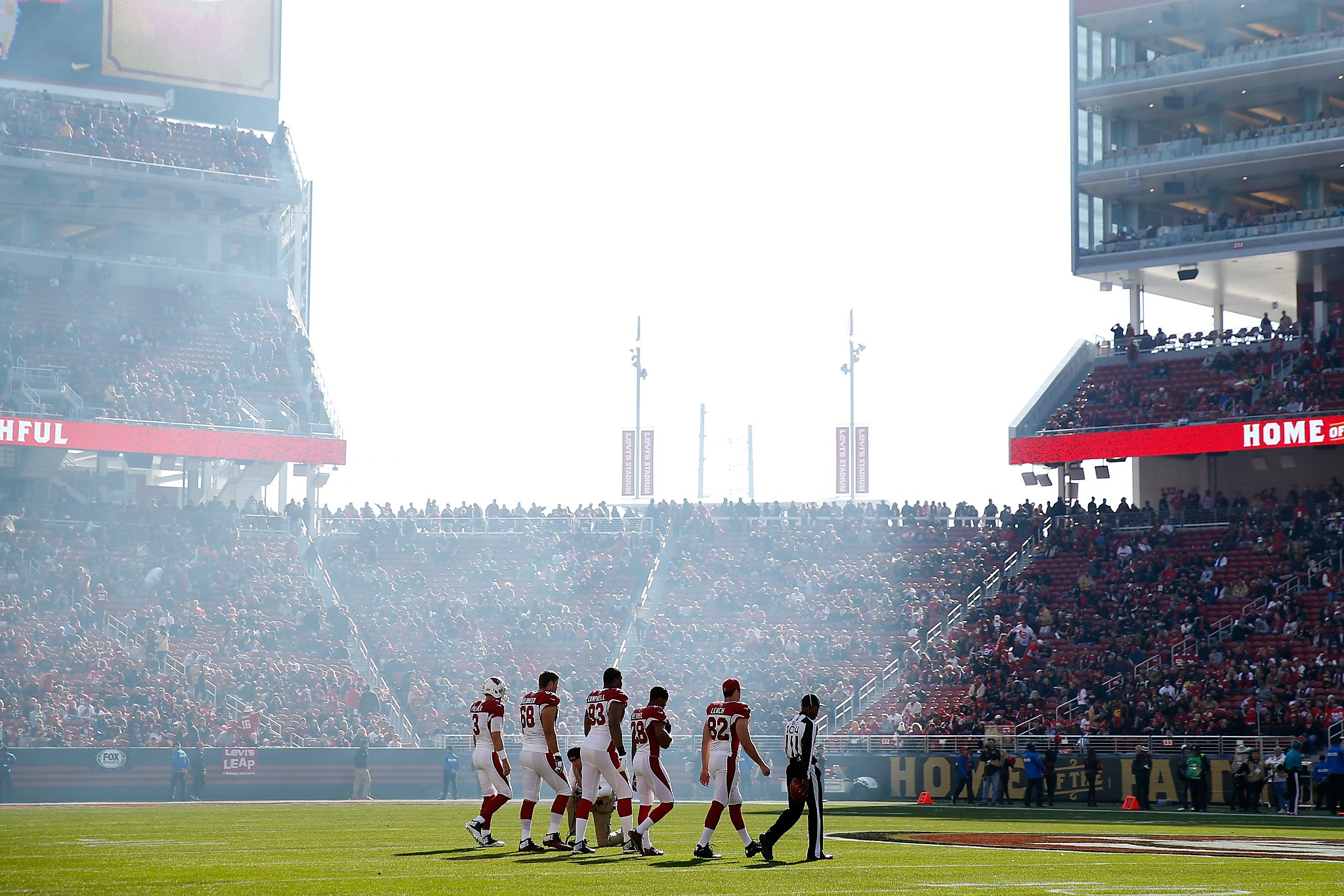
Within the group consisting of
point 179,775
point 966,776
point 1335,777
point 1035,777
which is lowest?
point 179,775

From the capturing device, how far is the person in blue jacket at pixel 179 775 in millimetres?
35312

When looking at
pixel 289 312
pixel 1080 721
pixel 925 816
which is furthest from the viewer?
pixel 289 312

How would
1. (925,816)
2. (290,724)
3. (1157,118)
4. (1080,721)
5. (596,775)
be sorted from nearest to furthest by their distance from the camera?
(596,775) < (925,816) < (1080,721) < (290,724) < (1157,118)

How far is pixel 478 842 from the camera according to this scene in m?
18.5

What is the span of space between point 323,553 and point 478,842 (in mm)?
31389

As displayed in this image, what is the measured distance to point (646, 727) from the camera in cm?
1745

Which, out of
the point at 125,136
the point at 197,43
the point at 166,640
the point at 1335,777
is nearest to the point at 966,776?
the point at 1335,777

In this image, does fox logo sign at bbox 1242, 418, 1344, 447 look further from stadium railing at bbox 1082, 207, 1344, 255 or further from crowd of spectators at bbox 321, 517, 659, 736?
crowd of spectators at bbox 321, 517, 659, 736

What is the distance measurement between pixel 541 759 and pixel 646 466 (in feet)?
155

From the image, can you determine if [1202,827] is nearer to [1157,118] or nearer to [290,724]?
[290,724]

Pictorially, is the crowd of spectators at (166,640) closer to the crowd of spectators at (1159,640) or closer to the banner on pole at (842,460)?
the crowd of spectators at (1159,640)

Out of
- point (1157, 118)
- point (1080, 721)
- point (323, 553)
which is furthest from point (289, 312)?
point (1080, 721)

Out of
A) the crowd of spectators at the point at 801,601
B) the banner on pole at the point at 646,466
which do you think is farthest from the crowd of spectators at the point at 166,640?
the banner on pole at the point at 646,466

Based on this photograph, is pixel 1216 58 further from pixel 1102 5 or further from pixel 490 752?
pixel 490 752
